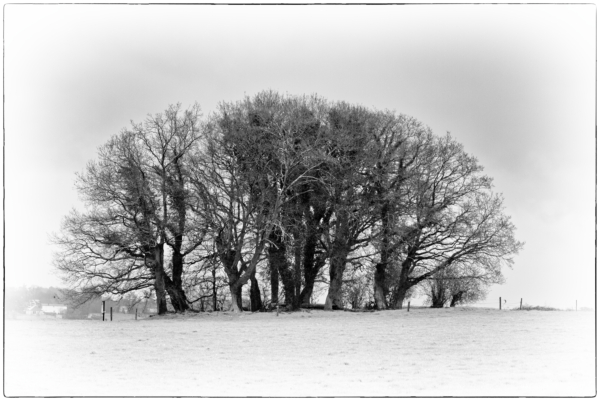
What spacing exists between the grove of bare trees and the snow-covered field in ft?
24.3

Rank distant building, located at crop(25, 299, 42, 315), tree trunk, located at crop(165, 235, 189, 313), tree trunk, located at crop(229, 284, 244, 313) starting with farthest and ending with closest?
tree trunk, located at crop(165, 235, 189, 313) < tree trunk, located at crop(229, 284, 244, 313) < distant building, located at crop(25, 299, 42, 315)

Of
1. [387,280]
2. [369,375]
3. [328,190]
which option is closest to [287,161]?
[328,190]

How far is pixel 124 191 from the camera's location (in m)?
43.9

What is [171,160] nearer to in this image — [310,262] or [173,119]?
[173,119]

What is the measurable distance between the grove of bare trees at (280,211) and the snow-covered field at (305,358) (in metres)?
7.40

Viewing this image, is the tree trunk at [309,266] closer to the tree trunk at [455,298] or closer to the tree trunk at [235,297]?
the tree trunk at [235,297]

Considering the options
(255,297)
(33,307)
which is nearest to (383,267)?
(255,297)

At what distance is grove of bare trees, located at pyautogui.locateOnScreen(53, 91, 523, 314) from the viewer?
43.3 meters

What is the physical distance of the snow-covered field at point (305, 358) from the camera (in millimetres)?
18031

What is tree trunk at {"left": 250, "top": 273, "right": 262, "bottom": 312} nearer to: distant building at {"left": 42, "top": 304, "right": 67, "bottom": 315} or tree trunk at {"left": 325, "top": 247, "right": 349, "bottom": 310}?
tree trunk at {"left": 325, "top": 247, "right": 349, "bottom": 310}

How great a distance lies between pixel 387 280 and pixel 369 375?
28.6 m

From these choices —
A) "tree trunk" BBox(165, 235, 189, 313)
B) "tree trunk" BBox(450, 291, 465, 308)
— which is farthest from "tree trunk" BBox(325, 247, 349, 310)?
"tree trunk" BBox(450, 291, 465, 308)

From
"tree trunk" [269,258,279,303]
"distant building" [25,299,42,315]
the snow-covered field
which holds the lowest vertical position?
the snow-covered field

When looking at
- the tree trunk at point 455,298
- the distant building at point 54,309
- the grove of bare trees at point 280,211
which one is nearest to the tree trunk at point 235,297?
the grove of bare trees at point 280,211
